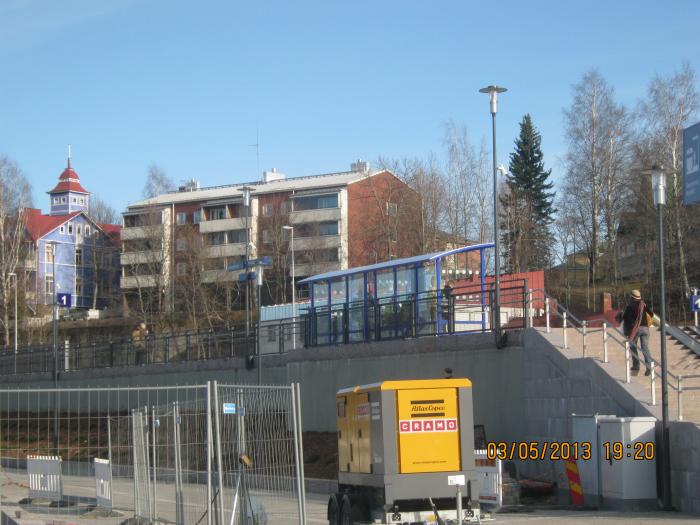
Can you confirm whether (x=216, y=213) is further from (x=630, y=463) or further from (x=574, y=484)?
(x=630, y=463)

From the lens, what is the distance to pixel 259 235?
92.5 metres

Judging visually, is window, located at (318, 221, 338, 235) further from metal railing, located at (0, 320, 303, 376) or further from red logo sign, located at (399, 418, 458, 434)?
red logo sign, located at (399, 418, 458, 434)

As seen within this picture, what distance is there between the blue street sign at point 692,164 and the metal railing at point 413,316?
4.36 metres

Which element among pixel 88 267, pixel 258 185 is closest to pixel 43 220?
pixel 88 267

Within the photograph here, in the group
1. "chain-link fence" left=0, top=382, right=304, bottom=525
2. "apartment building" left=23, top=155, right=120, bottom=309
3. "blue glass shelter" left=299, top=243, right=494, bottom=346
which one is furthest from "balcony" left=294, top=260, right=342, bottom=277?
"chain-link fence" left=0, top=382, right=304, bottom=525

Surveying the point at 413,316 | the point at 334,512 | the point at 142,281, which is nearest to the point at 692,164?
the point at 413,316

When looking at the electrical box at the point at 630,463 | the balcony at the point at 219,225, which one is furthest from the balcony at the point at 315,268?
the electrical box at the point at 630,463

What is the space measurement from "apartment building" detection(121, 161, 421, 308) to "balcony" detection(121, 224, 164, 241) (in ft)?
0.28

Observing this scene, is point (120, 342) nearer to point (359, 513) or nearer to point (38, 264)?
point (359, 513)

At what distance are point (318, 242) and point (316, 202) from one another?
6683 millimetres

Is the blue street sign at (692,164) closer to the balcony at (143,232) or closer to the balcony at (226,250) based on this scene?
the balcony at (143,232)

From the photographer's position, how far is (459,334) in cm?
2722

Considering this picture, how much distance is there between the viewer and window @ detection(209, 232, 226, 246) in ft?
333

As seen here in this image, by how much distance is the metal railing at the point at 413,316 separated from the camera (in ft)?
90.9
